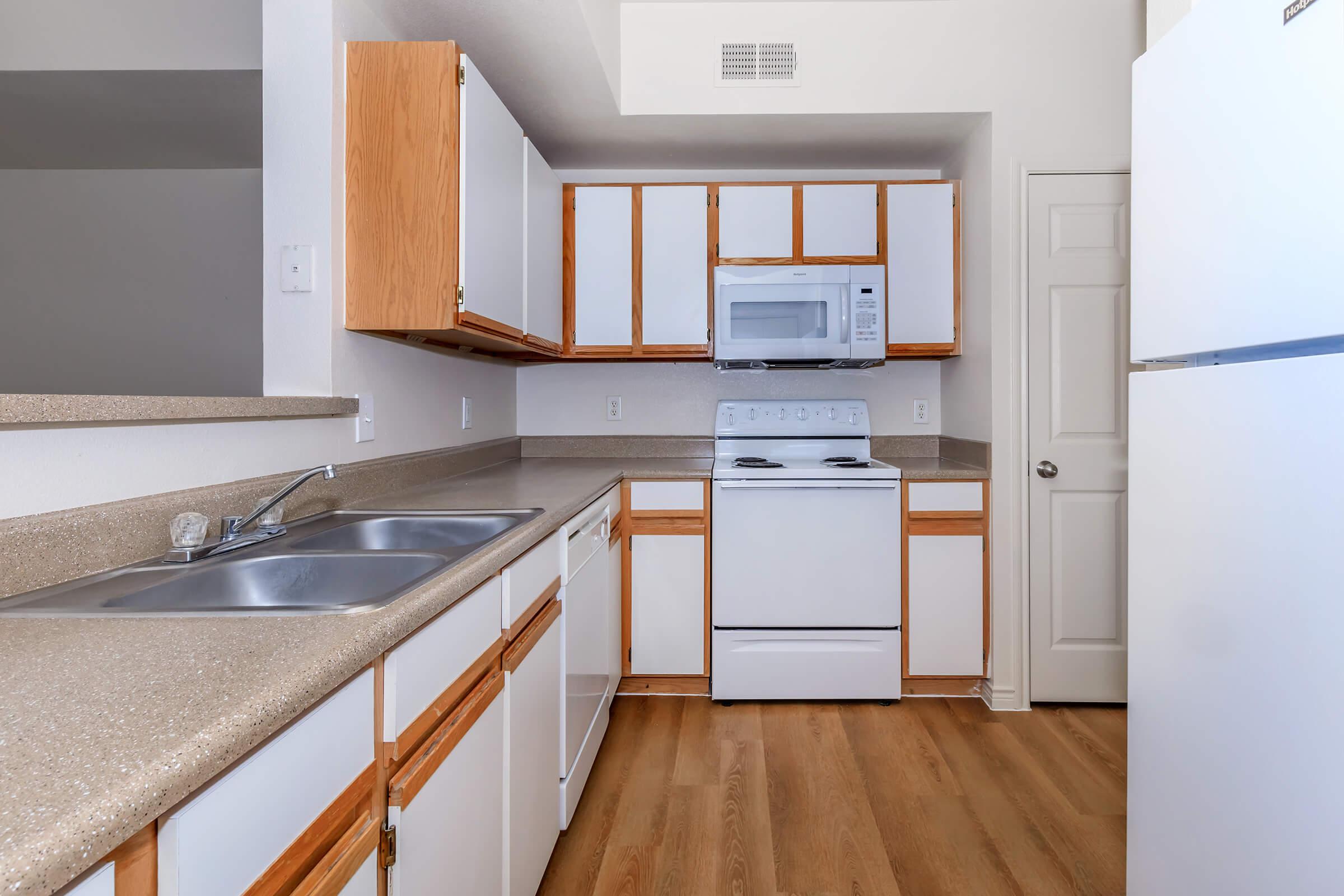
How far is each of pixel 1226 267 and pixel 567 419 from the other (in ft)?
8.55

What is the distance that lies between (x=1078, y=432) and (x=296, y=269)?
2.59 metres

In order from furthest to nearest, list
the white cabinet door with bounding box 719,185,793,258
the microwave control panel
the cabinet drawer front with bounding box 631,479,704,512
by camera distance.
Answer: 1. the white cabinet door with bounding box 719,185,793,258
2. the microwave control panel
3. the cabinet drawer front with bounding box 631,479,704,512

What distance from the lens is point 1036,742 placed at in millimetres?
2195

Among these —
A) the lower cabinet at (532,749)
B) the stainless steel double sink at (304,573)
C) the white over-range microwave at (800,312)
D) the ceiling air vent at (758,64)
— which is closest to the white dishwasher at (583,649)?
the lower cabinet at (532,749)

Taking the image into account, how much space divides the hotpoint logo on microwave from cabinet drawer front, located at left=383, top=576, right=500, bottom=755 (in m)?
1.28

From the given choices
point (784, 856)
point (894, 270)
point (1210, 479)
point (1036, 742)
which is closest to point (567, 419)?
point (894, 270)

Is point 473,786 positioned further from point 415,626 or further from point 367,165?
point 367,165

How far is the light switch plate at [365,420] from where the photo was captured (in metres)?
1.73

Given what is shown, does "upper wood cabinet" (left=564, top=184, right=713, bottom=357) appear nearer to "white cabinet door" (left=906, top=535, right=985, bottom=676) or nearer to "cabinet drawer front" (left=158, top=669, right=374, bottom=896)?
"white cabinet door" (left=906, top=535, right=985, bottom=676)

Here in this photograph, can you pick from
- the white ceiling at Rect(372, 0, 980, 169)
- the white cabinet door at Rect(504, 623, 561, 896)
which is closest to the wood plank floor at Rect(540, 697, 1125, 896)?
the white cabinet door at Rect(504, 623, 561, 896)

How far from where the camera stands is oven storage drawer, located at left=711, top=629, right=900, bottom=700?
2.47 m

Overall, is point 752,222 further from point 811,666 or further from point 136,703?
point 136,703

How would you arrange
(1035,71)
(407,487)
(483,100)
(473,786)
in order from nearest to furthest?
(473,786), (483,100), (407,487), (1035,71)

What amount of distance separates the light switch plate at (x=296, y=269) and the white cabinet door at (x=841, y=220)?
1.88 metres
